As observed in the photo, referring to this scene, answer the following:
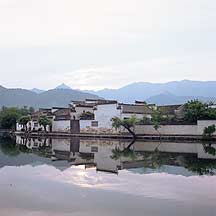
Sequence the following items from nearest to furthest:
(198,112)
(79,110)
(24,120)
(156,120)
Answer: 1. (198,112)
2. (156,120)
3. (79,110)
4. (24,120)

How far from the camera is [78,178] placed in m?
15.4

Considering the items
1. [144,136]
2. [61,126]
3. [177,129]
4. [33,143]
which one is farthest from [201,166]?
[61,126]

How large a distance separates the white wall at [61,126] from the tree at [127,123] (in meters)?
11.3

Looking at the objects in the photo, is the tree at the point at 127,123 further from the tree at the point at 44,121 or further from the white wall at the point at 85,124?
the tree at the point at 44,121

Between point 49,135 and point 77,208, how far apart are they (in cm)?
4676

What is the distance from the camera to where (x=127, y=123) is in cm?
4316

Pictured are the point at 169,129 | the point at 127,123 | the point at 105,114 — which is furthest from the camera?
the point at 105,114

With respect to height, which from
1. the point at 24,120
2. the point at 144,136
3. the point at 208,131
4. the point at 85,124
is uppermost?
the point at 24,120

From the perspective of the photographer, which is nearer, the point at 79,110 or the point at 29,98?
the point at 79,110

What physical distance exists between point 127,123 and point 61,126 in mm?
15205

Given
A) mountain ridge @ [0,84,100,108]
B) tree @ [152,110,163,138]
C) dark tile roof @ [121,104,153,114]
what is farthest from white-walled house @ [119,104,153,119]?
mountain ridge @ [0,84,100,108]

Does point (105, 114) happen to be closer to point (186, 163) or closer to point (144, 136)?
point (144, 136)

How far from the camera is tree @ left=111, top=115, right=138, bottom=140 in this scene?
43.0 metres

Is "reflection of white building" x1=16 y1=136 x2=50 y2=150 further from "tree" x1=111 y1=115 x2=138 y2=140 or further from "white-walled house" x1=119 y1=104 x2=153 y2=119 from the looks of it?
"white-walled house" x1=119 y1=104 x2=153 y2=119
